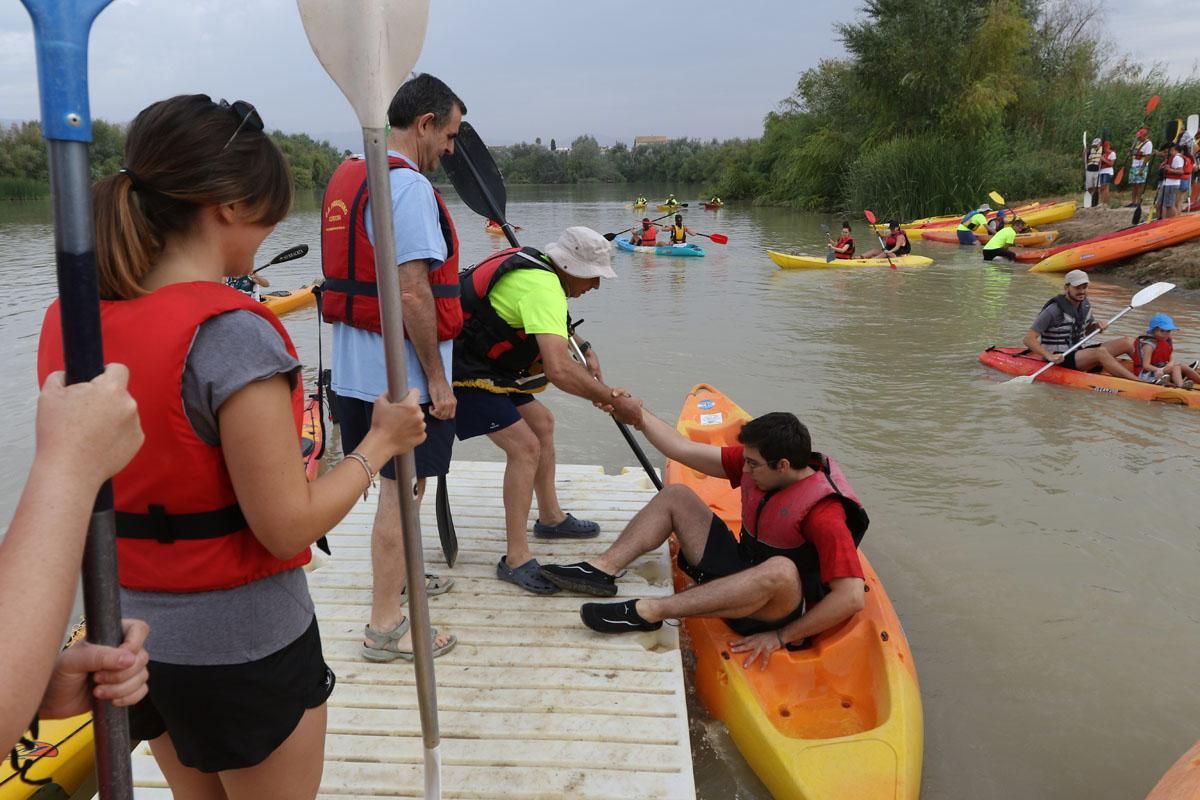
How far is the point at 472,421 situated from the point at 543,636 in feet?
2.85

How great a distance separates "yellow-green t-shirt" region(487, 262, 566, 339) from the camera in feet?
9.62

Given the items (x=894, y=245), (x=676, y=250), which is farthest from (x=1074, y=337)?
(x=676, y=250)

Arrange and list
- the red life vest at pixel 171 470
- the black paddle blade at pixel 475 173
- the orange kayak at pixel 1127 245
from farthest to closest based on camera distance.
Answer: the orange kayak at pixel 1127 245 → the black paddle blade at pixel 475 173 → the red life vest at pixel 171 470

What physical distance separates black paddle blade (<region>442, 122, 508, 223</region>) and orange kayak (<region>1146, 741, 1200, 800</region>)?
3.00 metres

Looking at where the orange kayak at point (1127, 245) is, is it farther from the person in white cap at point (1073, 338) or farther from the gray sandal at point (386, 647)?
the gray sandal at point (386, 647)

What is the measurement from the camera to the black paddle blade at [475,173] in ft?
11.7

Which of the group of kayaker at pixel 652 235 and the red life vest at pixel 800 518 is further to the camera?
the group of kayaker at pixel 652 235

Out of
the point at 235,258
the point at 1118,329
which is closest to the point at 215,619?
the point at 235,258

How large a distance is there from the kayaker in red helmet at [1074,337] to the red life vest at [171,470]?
7.61m

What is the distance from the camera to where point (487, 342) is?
123 inches

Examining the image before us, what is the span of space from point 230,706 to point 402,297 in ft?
4.75

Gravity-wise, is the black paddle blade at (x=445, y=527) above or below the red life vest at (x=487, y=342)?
below

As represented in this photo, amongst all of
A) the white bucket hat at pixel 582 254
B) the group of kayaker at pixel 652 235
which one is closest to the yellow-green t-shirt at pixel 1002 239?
the group of kayaker at pixel 652 235

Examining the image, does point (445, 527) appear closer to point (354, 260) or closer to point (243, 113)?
point (354, 260)
